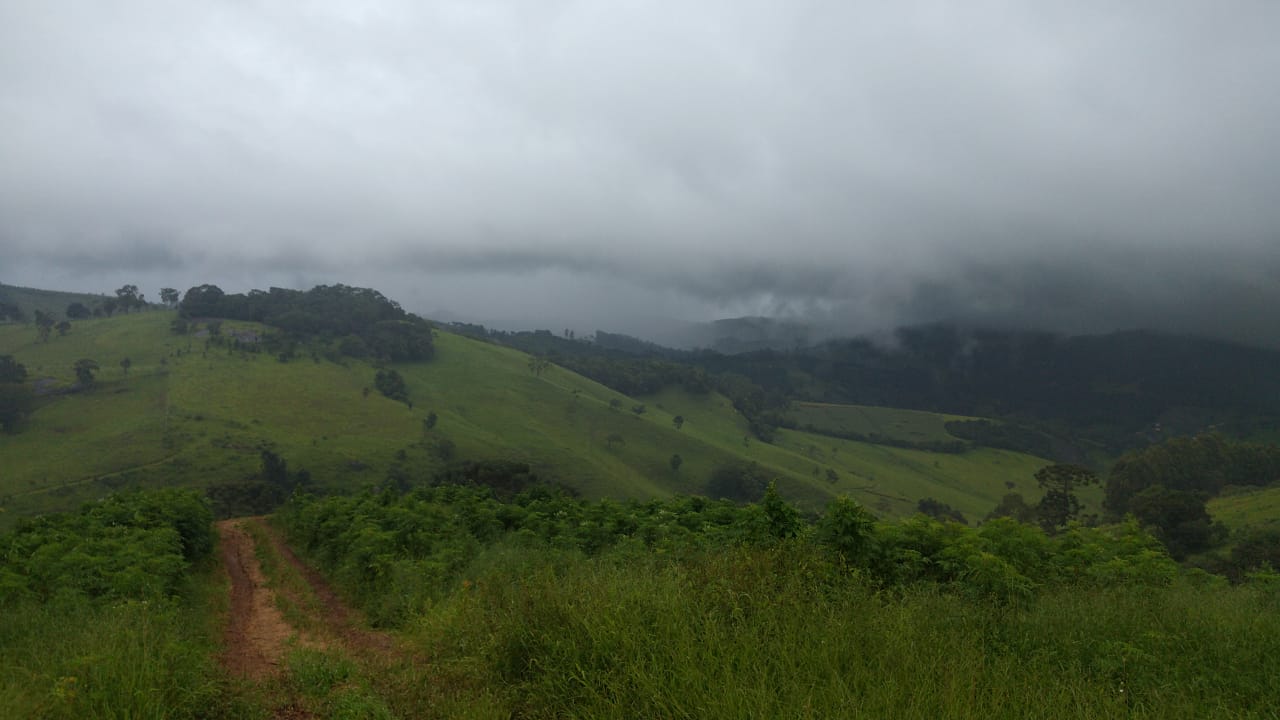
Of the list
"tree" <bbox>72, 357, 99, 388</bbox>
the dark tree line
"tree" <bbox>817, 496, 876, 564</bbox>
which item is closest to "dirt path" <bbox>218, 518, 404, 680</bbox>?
"tree" <bbox>817, 496, 876, 564</bbox>

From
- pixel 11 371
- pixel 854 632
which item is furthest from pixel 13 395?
pixel 854 632

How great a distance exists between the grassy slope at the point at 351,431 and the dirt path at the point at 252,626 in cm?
6487

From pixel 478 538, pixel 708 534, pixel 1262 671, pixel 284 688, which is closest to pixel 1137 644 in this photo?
pixel 1262 671

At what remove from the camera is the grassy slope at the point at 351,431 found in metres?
76.2

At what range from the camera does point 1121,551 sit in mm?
9727

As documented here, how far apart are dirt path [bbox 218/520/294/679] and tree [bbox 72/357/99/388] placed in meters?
104

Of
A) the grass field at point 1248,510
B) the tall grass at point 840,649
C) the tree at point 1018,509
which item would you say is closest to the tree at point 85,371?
the tall grass at point 840,649

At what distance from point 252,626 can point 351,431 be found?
9214 centimetres

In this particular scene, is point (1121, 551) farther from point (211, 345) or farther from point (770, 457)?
point (211, 345)

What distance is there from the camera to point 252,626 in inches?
452

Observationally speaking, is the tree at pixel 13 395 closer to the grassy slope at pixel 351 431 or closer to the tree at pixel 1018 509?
the grassy slope at pixel 351 431

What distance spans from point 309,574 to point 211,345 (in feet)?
418

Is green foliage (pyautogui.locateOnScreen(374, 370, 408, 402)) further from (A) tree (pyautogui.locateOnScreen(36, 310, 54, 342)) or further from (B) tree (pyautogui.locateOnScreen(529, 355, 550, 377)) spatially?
(A) tree (pyautogui.locateOnScreen(36, 310, 54, 342))

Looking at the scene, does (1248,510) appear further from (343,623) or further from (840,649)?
(343,623)
